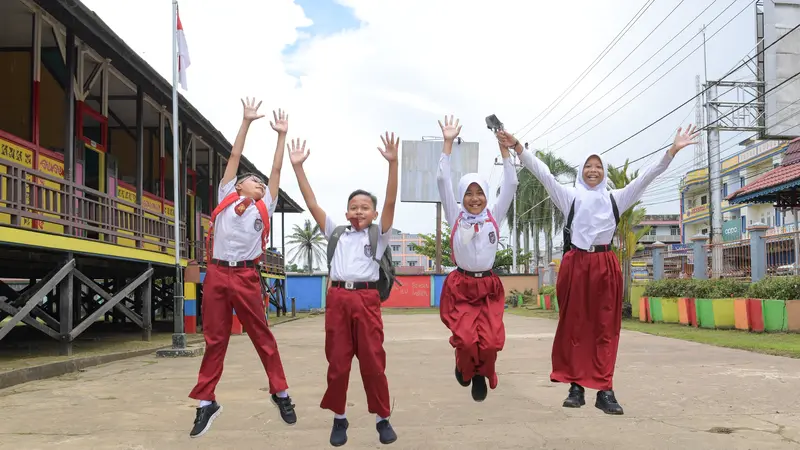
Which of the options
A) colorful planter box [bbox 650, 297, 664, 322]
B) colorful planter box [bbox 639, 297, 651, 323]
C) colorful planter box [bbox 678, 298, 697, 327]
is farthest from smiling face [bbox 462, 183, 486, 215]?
colorful planter box [bbox 639, 297, 651, 323]

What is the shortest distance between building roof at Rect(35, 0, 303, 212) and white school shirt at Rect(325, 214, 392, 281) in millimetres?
7881

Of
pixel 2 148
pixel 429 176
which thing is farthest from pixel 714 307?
pixel 429 176

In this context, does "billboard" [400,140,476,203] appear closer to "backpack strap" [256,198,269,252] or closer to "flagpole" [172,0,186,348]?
"flagpole" [172,0,186,348]

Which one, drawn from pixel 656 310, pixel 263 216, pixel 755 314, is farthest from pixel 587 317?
pixel 656 310

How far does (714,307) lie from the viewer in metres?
17.1

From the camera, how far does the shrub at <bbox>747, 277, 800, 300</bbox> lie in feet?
47.8

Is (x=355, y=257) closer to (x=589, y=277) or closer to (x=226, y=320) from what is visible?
(x=226, y=320)

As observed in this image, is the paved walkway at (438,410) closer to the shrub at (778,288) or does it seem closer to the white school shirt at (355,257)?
the white school shirt at (355,257)

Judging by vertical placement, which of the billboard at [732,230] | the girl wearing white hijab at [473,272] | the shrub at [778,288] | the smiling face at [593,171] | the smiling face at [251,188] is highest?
the billboard at [732,230]

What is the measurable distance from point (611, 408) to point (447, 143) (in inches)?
99.4

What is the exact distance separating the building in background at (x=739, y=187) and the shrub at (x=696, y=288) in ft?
71.5

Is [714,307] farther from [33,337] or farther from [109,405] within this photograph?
[33,337]

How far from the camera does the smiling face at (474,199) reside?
589 centimetres

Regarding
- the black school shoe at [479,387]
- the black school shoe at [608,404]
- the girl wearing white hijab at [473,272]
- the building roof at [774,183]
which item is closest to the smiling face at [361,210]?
the girl wearing white hijab at [473,272]
